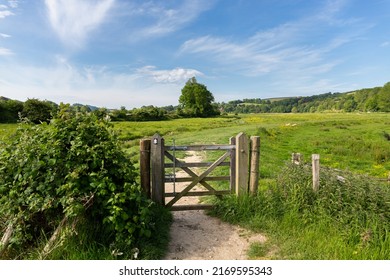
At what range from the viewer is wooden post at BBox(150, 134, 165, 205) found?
609cm

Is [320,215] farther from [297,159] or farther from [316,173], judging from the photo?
[297,159]

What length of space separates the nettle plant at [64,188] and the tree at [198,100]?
297 feet

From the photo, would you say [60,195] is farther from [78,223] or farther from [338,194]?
[338,194]

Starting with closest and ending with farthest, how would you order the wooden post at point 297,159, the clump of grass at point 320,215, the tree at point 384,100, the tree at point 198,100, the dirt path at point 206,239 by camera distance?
the clump of grass at point 320,215 → the dirt path at point 206,239 → the wooden post at point 297,159 → the tree at point 198,100 → the tree at point 384,100

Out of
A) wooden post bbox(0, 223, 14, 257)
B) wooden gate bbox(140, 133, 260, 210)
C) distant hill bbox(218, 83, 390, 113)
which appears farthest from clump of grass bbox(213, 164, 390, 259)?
distant hill bbox(218, 83, 390, 113)

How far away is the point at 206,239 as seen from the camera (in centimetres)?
543

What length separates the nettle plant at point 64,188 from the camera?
4379 mm

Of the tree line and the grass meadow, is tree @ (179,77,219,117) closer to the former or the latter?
the tree line

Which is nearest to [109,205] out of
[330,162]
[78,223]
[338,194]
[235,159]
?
[78,223]

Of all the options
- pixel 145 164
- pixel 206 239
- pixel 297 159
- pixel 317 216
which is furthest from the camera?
pixel 297 159

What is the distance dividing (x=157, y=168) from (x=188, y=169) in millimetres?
927

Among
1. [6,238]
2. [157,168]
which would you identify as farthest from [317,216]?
[6,238]

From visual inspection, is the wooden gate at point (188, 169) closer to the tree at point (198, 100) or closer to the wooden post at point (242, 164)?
the wooden post at point (242, 164)

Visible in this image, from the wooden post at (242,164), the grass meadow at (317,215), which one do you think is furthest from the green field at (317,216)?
the wooden post at (242,164)
